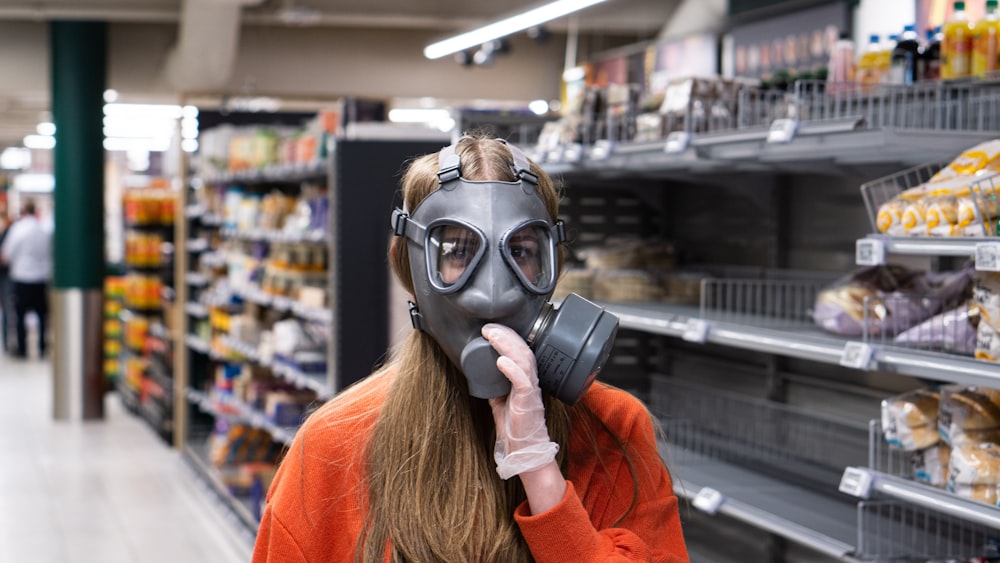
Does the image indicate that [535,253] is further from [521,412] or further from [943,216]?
[943,216]

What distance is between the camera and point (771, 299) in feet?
12.6

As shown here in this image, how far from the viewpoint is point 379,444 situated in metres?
1.62

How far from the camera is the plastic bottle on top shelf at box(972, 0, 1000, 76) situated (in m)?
2.99

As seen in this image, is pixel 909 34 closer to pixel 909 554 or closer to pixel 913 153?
pixel 913 153

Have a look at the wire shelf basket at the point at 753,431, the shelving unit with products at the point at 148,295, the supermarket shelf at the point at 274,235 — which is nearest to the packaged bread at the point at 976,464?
the wire shelf basket at the point at 753,431

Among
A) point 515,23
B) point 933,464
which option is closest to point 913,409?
point 933,464

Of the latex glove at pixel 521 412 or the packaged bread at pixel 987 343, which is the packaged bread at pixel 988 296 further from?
the latex glove at pixel 521 412

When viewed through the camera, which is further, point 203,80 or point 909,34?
point 203,80

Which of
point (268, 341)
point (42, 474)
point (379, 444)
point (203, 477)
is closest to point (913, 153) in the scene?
point (379, 444)

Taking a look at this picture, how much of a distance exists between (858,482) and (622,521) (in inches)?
46.3

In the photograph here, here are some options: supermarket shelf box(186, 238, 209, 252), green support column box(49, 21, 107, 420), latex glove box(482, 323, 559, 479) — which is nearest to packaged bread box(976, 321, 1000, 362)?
latex glove box(482, 323, 559, 479)

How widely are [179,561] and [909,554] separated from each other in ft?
12.8

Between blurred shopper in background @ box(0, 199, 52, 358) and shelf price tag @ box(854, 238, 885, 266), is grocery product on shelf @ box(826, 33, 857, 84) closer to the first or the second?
shelf price tag @ box(854, 238, 885, 266)

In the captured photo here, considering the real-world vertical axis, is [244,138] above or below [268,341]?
above
